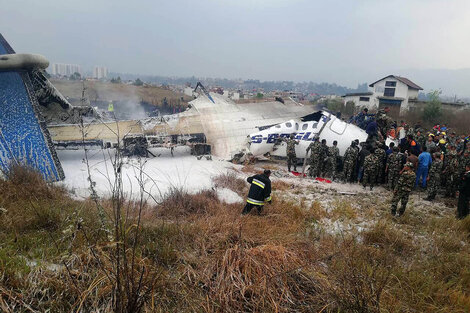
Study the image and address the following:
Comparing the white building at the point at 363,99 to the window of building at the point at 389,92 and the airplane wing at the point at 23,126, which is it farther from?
the airplane wing at the point at 23,126

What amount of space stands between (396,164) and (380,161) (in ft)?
1.95

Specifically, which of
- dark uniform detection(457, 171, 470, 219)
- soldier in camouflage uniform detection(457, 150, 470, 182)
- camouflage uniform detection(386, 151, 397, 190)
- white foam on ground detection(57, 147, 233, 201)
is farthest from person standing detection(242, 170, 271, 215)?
soldier in camouflage uniform detection(457, 150, 470, 182)

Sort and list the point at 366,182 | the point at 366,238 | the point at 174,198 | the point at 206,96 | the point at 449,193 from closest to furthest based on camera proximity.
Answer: the point at 366,238
the point at 174,198
the point at 449,193
the point at 366,182
the point at 206,96

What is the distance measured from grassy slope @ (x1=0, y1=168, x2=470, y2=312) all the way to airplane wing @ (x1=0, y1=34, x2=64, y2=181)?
3.23 meters

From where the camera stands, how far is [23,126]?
383 inches

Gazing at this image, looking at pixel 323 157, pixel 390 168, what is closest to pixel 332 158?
pixel 323 157

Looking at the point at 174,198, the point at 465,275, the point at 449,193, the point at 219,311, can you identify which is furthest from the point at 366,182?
the point at 219,311

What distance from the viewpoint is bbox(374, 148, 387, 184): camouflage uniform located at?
31.4 feet

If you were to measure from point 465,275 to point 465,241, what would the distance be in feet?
6.58

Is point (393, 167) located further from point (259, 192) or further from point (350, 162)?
point (259, 192)

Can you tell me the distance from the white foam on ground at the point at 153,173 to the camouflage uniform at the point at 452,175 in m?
7.88

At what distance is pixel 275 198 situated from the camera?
8.01 metres

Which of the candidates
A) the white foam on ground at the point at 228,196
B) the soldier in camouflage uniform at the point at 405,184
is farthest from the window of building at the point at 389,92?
the white foam on ground at the point at 228,196

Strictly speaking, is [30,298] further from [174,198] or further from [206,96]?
[206,96]
